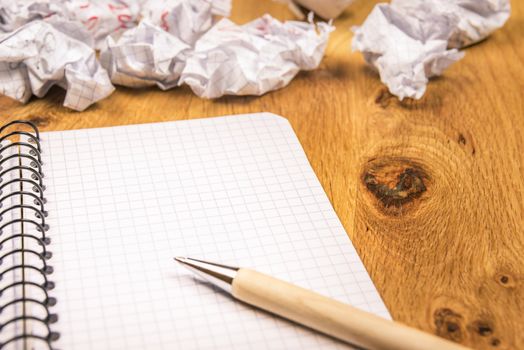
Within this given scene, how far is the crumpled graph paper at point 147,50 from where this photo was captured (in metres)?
0.84

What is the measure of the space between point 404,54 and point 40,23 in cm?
46

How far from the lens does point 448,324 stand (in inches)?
23.7

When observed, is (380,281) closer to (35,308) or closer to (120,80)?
(35,308)

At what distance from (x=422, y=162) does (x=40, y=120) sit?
45cm

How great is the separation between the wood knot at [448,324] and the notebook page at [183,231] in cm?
5

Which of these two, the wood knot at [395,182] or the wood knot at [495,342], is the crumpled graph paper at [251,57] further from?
the wood knot at [495,342]

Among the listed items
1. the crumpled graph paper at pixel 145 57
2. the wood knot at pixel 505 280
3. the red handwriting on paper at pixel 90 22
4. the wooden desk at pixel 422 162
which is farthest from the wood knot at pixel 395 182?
the red handwriting on paper at pixel 90 22

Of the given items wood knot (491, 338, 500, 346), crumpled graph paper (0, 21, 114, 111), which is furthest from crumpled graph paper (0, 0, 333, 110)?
wood knot (491, 338, 500, 346)

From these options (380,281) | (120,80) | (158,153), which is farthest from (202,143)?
(380,281)

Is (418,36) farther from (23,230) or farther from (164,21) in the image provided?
(23,230)

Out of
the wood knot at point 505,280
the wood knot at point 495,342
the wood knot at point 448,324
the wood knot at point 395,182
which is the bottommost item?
the wood knot at point 395,182

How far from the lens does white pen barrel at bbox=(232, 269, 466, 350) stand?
54cm

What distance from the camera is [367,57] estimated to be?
3.09 feet

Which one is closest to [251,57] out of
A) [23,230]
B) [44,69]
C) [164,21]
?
[164,21]
